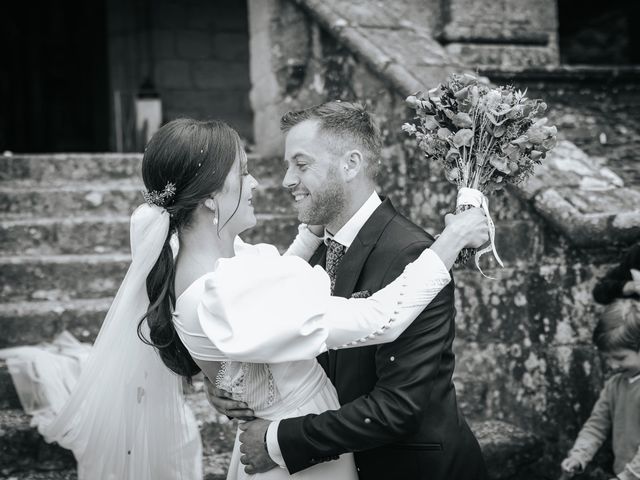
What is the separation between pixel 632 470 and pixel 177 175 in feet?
6.92

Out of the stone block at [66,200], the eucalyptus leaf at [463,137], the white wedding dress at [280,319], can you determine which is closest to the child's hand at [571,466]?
the white wedding dress at [280,319]

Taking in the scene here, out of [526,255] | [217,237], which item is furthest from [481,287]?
[217,237]

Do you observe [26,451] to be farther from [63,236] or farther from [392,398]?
[392,398]

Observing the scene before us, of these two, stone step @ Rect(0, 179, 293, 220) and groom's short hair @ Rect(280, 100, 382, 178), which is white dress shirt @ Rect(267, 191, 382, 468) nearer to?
groom's short hair @ Rect(280, 100, 382, 178)

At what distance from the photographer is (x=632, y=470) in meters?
3.27

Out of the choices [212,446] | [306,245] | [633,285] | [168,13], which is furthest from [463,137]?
[168,13]

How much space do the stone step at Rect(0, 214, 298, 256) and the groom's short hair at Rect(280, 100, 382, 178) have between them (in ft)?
7.38

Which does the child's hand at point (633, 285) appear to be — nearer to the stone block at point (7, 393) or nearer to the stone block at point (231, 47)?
the stone block at point (7, 393)

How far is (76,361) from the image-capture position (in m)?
3.99

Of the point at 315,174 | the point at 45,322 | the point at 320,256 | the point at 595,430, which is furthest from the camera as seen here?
the point at 45,322

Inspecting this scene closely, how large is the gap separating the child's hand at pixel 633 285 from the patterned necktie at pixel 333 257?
1.38 metres

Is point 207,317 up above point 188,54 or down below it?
below

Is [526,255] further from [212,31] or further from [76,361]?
[212,31]

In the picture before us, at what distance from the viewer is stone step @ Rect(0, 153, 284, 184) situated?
5.66 m
